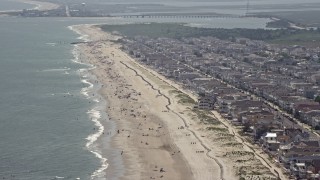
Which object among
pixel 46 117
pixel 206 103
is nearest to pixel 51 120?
pixel 46 117

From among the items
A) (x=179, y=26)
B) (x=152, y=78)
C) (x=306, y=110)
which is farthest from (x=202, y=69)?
(x=179, y=26)

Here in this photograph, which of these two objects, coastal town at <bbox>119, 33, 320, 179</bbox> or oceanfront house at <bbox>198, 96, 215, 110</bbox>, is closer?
coastal town at <bbox>119, 33, 320, 179</bbox>

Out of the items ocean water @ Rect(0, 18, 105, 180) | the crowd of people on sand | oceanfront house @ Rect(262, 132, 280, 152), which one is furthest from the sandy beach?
ocean water @ Rect(0, 18, 105, 180)

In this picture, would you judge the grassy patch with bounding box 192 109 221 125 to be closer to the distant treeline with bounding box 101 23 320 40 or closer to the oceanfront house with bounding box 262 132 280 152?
the oceanfront house with bounding box 262 132 280 152

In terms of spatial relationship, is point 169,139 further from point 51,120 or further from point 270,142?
point 51,120

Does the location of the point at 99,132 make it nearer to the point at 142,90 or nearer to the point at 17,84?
the point at 142,90
